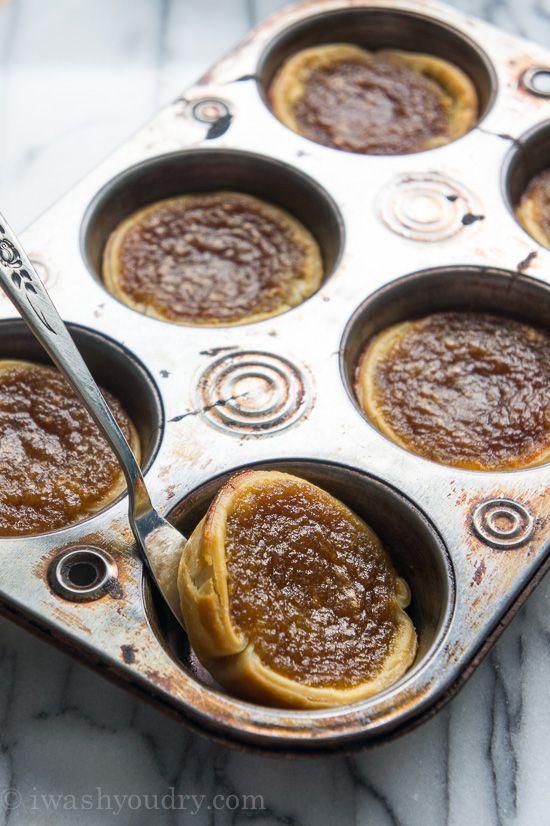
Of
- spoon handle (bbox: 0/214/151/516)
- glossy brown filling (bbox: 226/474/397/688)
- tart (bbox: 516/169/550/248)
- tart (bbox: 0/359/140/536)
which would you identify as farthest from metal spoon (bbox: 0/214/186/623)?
tart (bbox: 516/169/550/248)

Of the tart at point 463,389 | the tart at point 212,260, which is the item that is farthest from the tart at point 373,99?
the tart at point 463,389

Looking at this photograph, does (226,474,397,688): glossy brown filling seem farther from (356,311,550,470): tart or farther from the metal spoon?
(356,311,550,470): tart

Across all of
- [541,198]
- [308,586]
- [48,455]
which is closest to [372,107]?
[541,198]

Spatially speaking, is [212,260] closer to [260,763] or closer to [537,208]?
[537,208]

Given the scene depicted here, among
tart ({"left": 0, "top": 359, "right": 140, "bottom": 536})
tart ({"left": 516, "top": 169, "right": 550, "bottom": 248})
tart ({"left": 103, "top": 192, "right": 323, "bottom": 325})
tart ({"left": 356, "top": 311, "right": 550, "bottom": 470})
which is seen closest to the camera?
tart ({"left": 0, "top": 359, "right": 140, "bottom": 536})

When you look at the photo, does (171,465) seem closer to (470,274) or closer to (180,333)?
(180,333)
